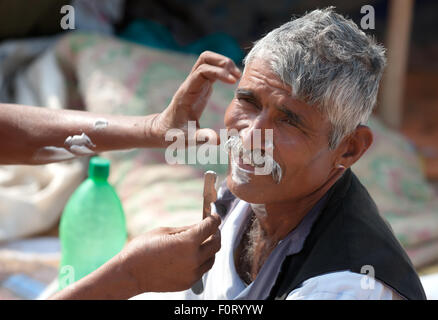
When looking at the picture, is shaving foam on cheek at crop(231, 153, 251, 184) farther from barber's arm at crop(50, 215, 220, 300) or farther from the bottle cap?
the bottle cap

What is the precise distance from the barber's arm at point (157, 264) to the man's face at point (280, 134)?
0.64ft

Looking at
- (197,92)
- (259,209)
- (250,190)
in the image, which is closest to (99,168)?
(197,92)

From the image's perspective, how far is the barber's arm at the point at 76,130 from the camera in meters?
2.14

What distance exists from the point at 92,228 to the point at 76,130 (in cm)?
67

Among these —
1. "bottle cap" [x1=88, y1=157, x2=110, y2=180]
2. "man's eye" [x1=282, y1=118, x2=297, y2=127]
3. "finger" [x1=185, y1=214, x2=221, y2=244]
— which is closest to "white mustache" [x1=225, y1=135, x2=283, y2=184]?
"man's eye" [x1=282, y1=118, x2=297, y2=127]

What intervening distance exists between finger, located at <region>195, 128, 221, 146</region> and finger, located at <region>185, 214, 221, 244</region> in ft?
1.02

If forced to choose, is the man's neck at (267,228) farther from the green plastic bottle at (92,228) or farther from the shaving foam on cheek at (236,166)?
the green plastic bottle at (92,228)

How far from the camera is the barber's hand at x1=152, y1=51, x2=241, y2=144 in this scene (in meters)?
1.98

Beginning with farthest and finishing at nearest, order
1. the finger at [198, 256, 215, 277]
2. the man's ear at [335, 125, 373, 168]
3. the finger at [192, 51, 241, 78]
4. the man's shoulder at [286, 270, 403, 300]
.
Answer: the finger at [192, 51, 241, 78] < the man's ear at [335, 125, 373, 168] < the finger at [198, 256, 215, 277] < the man's shoulder at [286, 270, 403, 300]

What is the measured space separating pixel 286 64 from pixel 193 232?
55 cm

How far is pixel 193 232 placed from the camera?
1.68 metres

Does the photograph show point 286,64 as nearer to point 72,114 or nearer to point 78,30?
point 72,114

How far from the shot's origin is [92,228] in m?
2.76

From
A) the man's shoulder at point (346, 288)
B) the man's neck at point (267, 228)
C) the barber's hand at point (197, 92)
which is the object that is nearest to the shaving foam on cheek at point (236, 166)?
the barber's hand at point (197, 92)
